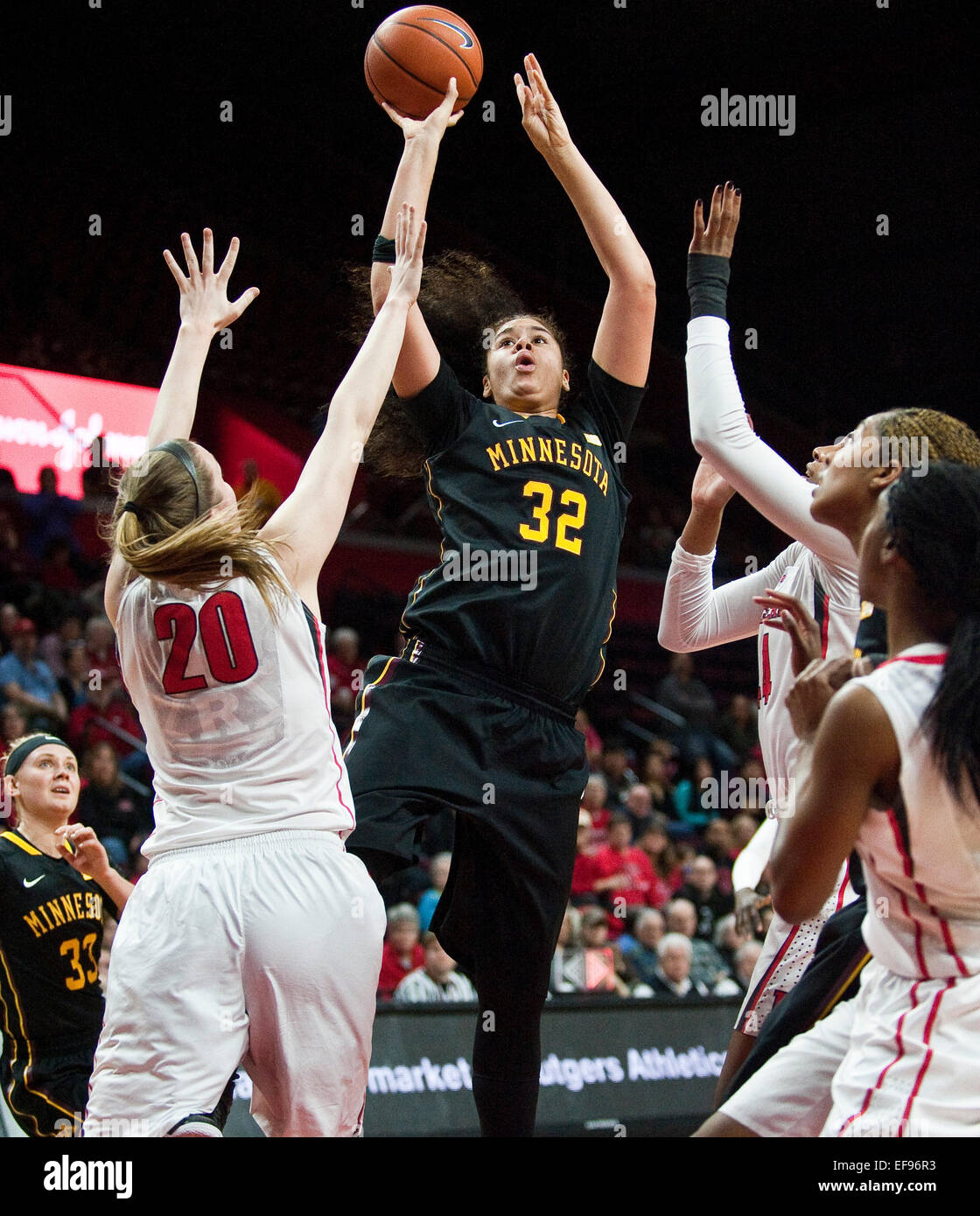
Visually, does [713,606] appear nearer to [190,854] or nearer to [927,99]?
[190,854]

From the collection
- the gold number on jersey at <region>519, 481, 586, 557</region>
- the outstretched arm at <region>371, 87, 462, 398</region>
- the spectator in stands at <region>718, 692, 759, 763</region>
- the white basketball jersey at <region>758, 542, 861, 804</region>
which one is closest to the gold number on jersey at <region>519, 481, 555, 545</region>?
the gold number on jersey at <region>519, 481, 586, 557</region>

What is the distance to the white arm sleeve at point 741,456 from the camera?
299 cm

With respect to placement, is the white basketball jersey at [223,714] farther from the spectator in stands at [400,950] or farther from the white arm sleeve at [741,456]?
the spectator in stands at [400,950]

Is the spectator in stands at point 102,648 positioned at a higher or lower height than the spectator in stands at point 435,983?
higher

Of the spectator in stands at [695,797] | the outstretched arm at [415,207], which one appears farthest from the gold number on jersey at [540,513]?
the spectator in stands at [695,797]

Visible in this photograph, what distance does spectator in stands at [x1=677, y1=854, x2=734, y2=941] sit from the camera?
32.1 ft

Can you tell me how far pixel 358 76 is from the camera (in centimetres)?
1100

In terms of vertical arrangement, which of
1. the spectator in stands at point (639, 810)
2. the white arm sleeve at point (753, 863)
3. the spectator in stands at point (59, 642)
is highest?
the spectator in stands at point (59, 642)

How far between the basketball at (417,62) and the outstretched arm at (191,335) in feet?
2.40

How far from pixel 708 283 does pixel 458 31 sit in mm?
1367

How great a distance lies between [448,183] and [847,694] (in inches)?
438

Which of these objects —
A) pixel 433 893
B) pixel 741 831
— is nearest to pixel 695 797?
pixel 741 831

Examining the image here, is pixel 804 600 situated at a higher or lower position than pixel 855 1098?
Result: higher
